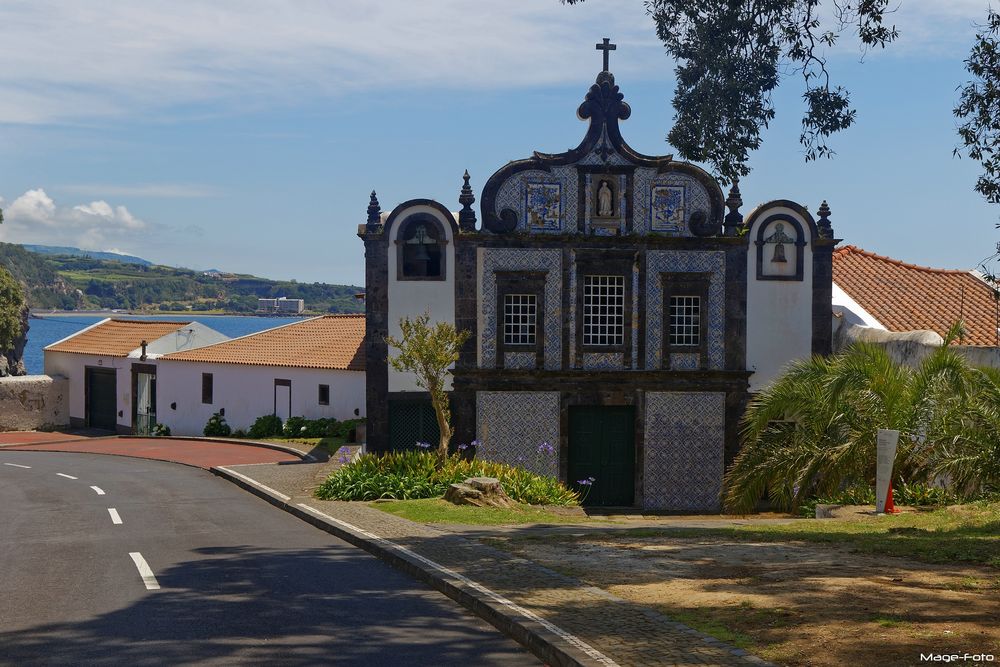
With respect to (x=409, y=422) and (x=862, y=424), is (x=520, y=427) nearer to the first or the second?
(x=409, y=422)

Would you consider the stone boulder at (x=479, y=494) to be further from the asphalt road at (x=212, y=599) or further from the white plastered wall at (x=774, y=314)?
the white plastered wall at (x=774, y=314)

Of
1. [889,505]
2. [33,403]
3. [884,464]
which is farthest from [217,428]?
[889,505]

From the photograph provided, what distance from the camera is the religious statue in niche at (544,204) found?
2836 centimetres

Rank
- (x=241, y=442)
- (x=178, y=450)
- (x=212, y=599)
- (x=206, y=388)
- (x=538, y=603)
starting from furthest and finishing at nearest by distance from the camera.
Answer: (x=206, y=388) → (x=241, y=442) → (x=178, y=450) → (x=212, y=599) → (x=538, y=603)

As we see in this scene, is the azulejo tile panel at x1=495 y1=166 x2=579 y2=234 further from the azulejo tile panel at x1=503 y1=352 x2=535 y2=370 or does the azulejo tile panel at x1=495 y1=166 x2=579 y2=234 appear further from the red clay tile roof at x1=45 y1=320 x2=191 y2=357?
the red clay tile roof at x1=45 y1=320 x2=191 y2=357

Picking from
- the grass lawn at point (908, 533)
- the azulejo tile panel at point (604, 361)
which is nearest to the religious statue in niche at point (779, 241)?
the azulejo tile panel at point (604, 361)

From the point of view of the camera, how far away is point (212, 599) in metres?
11.4

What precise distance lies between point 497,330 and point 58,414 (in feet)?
96.7

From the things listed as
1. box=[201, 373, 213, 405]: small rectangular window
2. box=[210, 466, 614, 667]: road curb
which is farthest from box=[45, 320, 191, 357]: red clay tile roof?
box=[210, 466, 614, 667]: road curb

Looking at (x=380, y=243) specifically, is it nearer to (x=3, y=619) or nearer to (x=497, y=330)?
(x=497, y=330)

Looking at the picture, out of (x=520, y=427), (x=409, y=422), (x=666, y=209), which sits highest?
(x=666, y=209)

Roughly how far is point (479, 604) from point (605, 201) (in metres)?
19.0

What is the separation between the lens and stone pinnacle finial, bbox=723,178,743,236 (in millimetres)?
28844

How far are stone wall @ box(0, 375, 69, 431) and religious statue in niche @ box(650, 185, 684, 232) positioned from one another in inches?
1239
